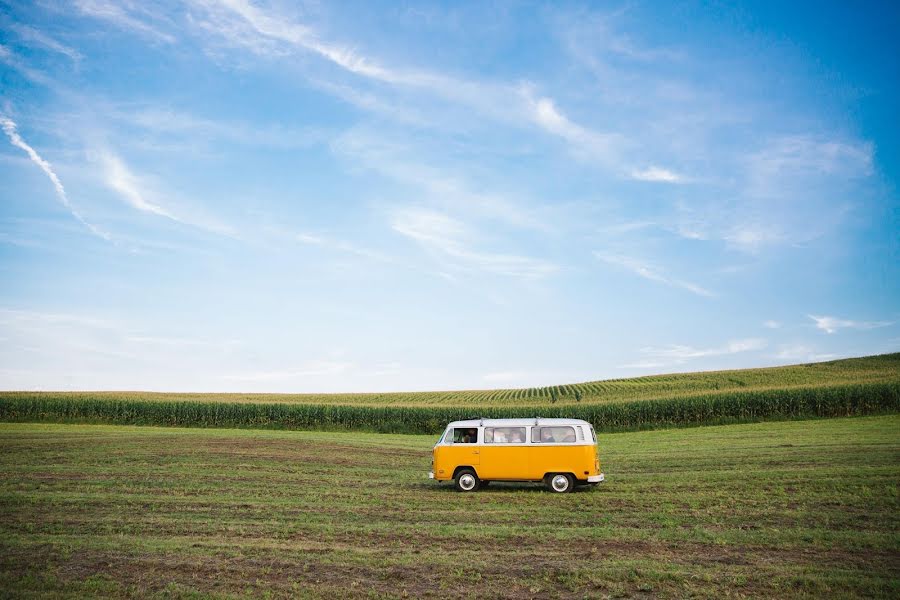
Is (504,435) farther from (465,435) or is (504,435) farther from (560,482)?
(560,482)

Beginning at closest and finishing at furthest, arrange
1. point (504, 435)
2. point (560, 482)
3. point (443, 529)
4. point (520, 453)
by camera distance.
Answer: point (443, 529)
point (560, 482)
point (520, 453)
point (504, 435)

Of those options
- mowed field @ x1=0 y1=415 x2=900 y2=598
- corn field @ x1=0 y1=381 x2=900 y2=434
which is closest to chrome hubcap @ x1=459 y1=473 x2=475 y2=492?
mowed field @ x1=0 y1=415 x2=900 y2=598

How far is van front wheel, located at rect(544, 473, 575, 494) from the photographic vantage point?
846 inches

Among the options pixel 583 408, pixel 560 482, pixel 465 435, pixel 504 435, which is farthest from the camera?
pixel 583 408

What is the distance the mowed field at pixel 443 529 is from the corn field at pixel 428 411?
23192 mm

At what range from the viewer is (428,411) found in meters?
57.1

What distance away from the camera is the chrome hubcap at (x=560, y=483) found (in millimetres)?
21531

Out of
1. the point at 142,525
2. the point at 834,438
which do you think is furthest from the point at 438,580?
the point at 834,438

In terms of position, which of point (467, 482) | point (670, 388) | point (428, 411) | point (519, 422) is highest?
point (670, 388)

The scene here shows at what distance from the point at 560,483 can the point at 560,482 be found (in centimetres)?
3

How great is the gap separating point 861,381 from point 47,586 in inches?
2294

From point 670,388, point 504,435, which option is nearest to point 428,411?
point 670,388

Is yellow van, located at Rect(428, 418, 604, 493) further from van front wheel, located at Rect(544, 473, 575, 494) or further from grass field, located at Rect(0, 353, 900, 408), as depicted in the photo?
grass field, located at Rect(0, 353, 900, 408)

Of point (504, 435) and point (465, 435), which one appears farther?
point (465, 435)
